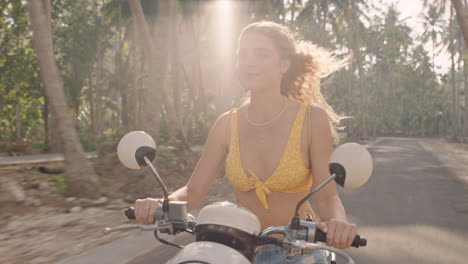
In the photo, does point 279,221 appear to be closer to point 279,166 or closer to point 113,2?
point 279,166

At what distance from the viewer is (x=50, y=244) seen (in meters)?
5.29

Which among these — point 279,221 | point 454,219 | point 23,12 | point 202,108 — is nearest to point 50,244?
point 279,221

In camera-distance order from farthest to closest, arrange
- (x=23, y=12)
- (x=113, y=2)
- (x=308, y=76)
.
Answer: (x=113, y=2)
(x=23, y=12)
(x=308, y=76)

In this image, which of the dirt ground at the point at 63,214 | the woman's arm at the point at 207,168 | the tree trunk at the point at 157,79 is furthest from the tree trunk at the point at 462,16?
the woman's arm at the point at 207,168

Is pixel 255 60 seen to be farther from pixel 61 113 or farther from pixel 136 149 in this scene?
pixel 61 113

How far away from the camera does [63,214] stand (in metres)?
6.94

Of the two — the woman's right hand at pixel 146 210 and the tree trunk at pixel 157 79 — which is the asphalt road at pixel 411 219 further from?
the tree trunk at pixel 157 79

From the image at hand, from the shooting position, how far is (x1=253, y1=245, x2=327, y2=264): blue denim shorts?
5.53ft

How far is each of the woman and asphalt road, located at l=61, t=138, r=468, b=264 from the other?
105 inches

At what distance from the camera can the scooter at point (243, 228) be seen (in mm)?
1397

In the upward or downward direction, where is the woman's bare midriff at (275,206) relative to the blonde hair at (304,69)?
downward

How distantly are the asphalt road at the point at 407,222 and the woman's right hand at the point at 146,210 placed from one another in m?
2.93

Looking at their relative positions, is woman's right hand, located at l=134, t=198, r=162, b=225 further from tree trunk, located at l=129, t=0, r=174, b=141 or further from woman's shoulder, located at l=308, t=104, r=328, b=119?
tree trunk, located at l=129, t=0, r=174, b=141

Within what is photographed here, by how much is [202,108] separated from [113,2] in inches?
351
